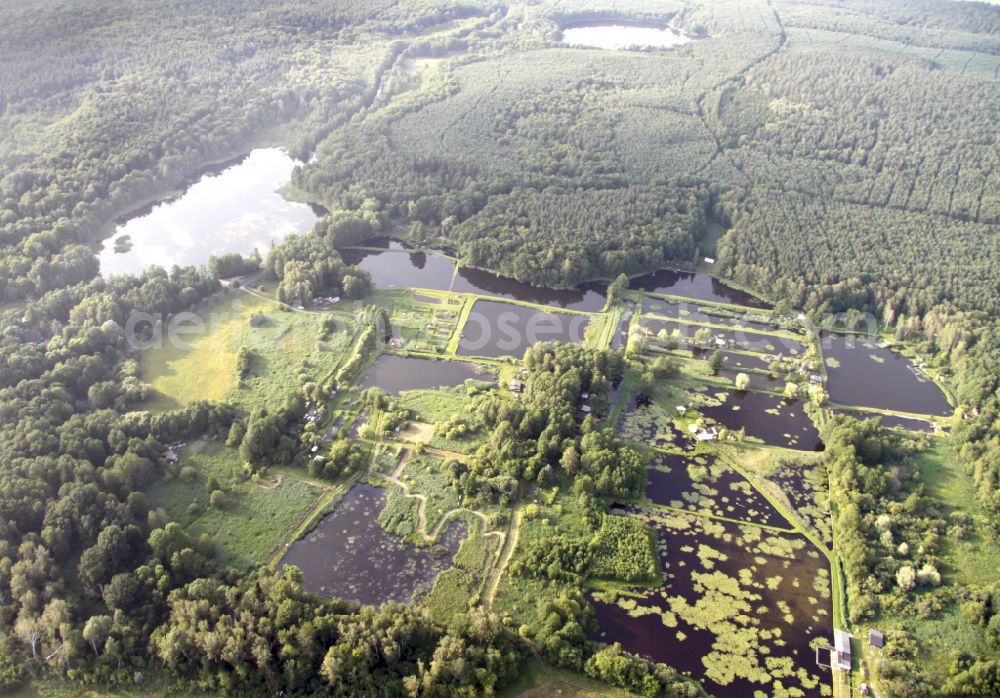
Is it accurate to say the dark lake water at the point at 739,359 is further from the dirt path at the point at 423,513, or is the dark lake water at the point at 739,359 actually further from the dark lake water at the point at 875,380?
the dirt path at the point at 423,513

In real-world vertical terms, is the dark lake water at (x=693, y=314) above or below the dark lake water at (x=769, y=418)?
above

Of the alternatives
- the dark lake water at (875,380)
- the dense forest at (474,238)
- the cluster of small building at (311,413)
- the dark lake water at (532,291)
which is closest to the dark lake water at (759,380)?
the dark lake water at (875,380)

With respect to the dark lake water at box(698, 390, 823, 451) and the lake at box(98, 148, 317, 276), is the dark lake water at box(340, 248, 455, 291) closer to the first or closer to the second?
the lake at box(98, 148, 317, 276)

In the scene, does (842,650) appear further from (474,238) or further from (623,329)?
(474,238)

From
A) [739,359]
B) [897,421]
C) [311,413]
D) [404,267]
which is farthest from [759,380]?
[404,267]

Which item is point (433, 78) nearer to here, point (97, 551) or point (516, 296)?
point (516, 296)

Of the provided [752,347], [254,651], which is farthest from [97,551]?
[752,347]

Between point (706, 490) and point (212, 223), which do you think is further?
point (212, 223)
